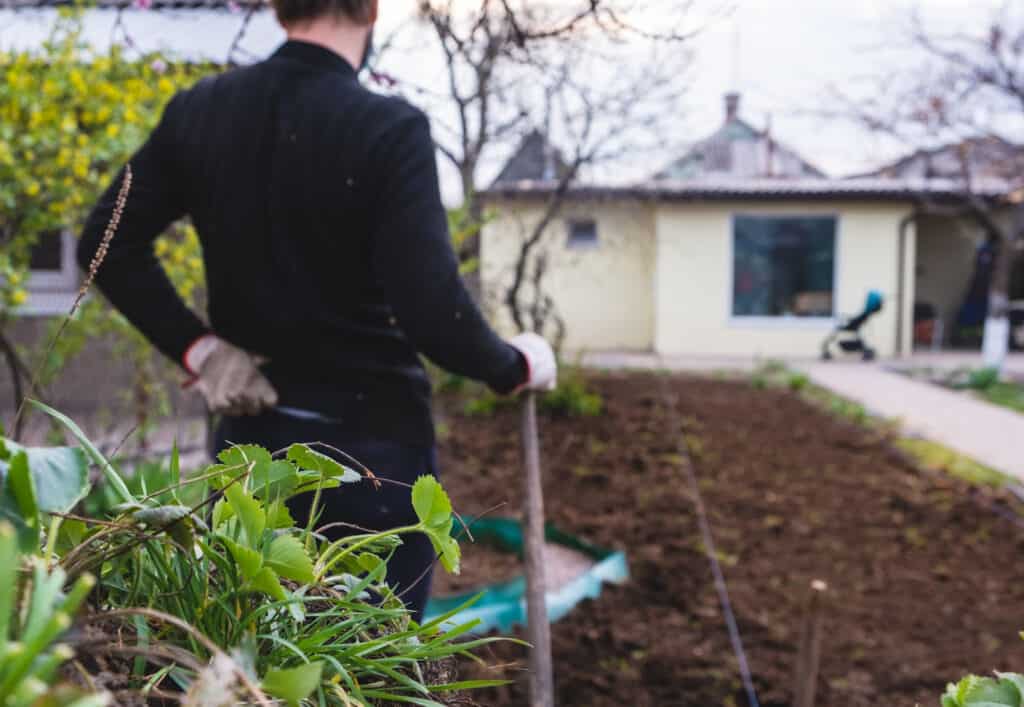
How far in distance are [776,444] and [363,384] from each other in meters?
6.82

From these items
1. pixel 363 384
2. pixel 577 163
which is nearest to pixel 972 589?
pixel 577 163

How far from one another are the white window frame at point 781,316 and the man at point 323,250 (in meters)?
17.6

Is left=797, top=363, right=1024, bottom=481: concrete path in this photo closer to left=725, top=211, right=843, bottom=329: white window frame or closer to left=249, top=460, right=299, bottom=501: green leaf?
left=725, top=211, right=843, bottom=329: white window frame

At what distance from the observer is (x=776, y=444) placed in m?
8.07

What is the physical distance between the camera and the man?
163 centimetres

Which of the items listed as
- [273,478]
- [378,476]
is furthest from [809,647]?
[273,478]

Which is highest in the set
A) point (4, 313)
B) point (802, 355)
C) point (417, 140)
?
point (417, 140)

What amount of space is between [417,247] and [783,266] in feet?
59.2

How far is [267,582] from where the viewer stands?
1.90 feet

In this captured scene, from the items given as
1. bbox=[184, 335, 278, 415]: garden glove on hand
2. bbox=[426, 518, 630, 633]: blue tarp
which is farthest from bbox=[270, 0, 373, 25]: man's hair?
bbox=[426, 518, 630, 633]: blue tarp

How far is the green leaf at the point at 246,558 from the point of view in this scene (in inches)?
22.5

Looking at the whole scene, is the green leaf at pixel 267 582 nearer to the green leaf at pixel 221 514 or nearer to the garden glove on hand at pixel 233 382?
the green leaf at pixel 221 514

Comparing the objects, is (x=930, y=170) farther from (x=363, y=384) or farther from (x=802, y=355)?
(x=363, y=384)

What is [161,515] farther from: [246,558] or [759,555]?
[759,555]
